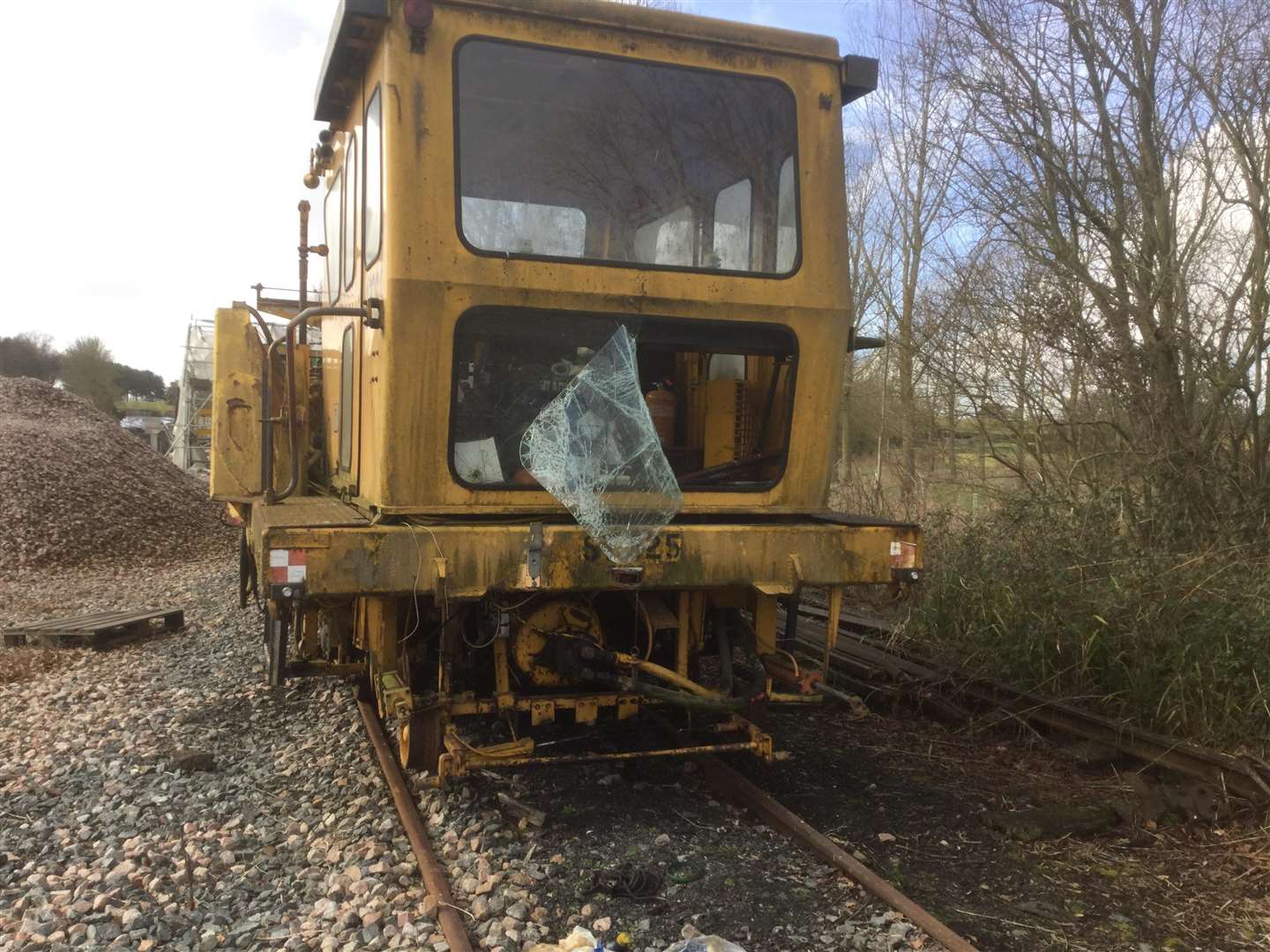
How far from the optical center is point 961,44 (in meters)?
8.55

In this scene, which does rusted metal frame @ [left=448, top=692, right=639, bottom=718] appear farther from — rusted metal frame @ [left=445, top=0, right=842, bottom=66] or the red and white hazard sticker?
rusted metal frame @ [left=445, top=0, right=842, bottom=66]

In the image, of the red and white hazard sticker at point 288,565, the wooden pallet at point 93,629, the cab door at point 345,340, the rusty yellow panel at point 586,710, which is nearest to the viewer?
the red and white hazard sticker at point 288,565

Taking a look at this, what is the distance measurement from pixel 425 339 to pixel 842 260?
1.96m

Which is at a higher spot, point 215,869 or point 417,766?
point 417,766

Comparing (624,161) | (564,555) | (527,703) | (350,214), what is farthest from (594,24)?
(527,703)

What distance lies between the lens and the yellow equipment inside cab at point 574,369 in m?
4.00

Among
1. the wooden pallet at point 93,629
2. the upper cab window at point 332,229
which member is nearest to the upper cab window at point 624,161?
the upper cab window at point 332,229

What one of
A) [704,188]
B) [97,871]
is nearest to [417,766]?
[97,871]

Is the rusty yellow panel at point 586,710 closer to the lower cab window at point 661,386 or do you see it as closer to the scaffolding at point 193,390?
the lower cab window at point 661,386

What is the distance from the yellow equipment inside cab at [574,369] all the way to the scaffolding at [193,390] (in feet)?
50.0

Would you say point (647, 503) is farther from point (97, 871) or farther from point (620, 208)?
point (97, 871)

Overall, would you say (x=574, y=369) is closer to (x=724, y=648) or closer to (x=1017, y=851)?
(x=724, y=648)

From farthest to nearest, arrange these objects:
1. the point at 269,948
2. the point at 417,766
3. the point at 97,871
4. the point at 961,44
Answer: the point at 961,44
the point at 417,766
the point at 97,871
the point at 269,948

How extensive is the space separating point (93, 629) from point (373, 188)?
545 centimetres
